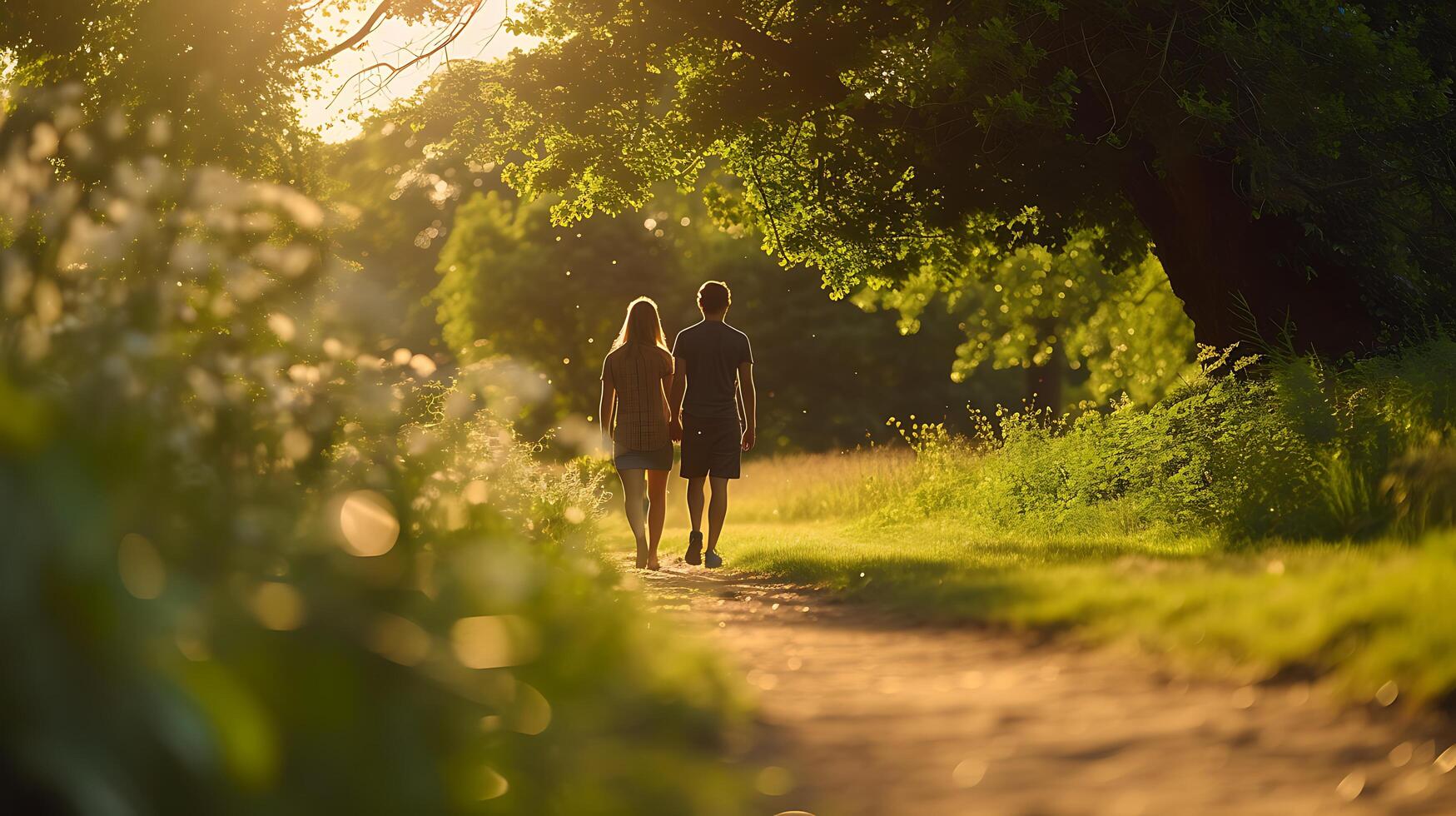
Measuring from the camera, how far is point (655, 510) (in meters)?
11.7

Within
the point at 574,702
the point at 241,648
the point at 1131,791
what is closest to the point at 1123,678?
the point at 1131,791

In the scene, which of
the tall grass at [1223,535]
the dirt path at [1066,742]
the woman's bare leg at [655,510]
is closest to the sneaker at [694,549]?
the woman's bare leg at [655,510]

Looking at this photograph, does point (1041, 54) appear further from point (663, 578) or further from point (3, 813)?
point (3, 813)

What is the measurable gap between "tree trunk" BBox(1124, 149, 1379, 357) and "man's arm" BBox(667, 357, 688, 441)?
4.86 m

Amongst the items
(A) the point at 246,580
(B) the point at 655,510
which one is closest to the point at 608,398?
(B) the point at 655,510

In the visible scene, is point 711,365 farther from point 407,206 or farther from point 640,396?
point 407,206

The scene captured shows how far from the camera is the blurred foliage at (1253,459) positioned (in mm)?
8352

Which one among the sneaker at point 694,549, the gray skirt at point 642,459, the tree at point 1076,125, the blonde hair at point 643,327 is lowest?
the sneaker at point 694,549

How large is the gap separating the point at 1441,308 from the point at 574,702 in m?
13.0

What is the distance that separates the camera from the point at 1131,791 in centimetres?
363

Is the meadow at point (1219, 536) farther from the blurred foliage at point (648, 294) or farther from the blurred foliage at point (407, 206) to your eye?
the blurred foliage at point (407, 206)

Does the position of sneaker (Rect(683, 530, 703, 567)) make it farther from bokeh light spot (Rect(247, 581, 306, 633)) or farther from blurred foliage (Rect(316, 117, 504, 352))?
blurred foliage (Rect(316, 117, 504, 352))

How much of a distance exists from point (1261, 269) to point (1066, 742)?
10.1 meters

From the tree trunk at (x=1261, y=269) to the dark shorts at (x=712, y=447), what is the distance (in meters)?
4.76
